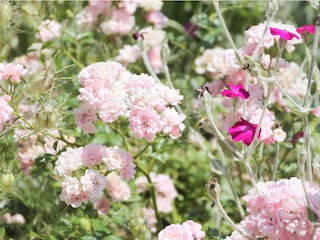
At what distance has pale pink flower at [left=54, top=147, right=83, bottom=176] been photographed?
152 centimetres

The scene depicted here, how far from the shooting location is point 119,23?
2.05 m

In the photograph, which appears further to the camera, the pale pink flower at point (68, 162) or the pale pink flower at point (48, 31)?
the pale pink flower at point (48, 31)

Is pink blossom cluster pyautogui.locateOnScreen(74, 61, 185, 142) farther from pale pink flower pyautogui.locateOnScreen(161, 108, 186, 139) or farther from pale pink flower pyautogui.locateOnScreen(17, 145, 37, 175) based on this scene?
pale pink flower pyautogui.locateOnScreen(17, 145, 37, 175)

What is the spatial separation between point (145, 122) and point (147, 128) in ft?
0.04

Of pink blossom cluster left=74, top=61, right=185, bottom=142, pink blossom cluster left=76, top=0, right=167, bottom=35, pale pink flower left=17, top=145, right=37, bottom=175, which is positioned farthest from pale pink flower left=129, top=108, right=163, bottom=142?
pink blossom cluster left=76, top=0, right=167, bottom=35

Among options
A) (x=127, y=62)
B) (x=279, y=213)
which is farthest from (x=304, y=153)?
(x=127, y=62)

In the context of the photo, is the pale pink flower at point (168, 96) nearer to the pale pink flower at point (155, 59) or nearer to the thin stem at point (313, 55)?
the thin stem at point (313, 55)

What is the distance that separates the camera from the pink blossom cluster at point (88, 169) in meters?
1.50

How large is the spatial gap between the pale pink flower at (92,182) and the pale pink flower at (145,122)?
11 cm

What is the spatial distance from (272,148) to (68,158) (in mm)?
606

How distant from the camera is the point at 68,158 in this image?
5.02 feet

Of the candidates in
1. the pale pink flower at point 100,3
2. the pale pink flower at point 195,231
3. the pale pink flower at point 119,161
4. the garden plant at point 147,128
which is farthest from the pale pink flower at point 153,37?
the pale pink flower at point 195,231

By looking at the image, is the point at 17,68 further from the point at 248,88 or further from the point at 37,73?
the point at 248,88

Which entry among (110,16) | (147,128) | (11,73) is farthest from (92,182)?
(110,16)
